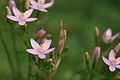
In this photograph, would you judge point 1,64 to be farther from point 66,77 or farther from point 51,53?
point 51,53

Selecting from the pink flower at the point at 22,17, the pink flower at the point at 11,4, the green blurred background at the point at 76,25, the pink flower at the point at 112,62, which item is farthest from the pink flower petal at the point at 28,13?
the green blurred background at the point at 76,25

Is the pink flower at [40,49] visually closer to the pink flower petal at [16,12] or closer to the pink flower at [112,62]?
the pink flower petal at [16,12]

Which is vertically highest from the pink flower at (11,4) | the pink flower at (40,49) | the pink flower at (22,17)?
the pink flower at (11,4)

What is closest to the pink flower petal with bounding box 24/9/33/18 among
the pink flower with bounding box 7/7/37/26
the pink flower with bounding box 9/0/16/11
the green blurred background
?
the pink flower with bounding box 7/7/37/26

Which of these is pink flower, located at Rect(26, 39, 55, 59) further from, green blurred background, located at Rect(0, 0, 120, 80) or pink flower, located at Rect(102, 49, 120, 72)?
green blurred background, located at Rect(0, 0, 120, 80)

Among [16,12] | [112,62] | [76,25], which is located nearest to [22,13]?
[16,12]

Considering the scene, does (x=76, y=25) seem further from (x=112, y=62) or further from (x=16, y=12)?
→ (x=112, y=62)

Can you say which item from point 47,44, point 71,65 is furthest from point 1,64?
point 47,44

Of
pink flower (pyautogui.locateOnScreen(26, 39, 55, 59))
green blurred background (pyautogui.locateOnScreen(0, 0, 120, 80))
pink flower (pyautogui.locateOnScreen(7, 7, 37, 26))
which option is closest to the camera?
pink flower (pyautogui.locateOnScreen(26, 39, 55, 59))

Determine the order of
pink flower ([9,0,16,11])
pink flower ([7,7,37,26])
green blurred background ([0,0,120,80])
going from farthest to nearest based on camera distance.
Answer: green blurred background ([0,0,120,80])
pink flower ([9,0,16,11])
pink flower ([7,7,37,26])
